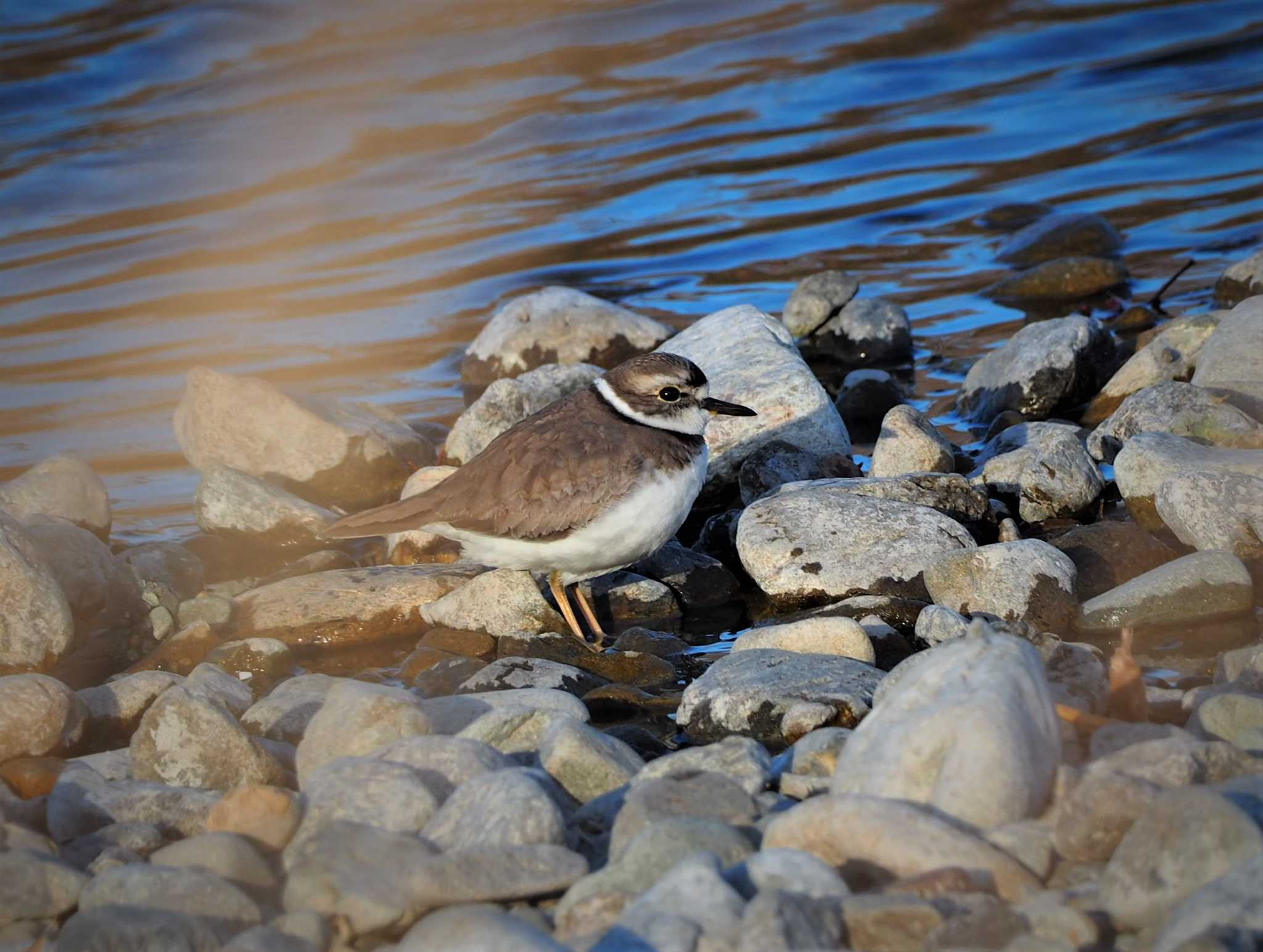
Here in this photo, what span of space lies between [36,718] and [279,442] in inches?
142

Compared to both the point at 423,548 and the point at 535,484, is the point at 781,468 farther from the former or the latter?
the point at 423,548

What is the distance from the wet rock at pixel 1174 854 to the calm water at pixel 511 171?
21.6ft

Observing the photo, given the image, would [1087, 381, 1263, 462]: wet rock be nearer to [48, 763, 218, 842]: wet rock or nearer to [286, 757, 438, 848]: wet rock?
[286, 757, 438, 848]: wet rock

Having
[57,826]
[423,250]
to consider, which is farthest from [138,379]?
[57,826]

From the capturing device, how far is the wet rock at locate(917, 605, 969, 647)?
5.87 metres

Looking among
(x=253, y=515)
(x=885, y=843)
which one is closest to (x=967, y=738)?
(x=885, y=843)

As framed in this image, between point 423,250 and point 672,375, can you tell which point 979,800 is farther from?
point 423,250

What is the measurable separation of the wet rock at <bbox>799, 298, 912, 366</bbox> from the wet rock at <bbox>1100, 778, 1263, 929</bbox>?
24.2 ft

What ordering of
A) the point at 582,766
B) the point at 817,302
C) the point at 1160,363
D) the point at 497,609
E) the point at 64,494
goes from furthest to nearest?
the point at 817,302, the point at 1160,363, the point at 64,494, the point at 497,609, the point at 582,766

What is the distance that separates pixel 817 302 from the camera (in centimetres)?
1091

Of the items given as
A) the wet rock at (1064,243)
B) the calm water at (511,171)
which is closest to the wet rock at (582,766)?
the calm water at (511,171)

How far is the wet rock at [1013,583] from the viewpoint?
6090 mm

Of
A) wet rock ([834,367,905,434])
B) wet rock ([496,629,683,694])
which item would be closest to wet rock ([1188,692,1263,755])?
wet rock ([496,629,683,694])

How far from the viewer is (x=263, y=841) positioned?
4336 millimetres
